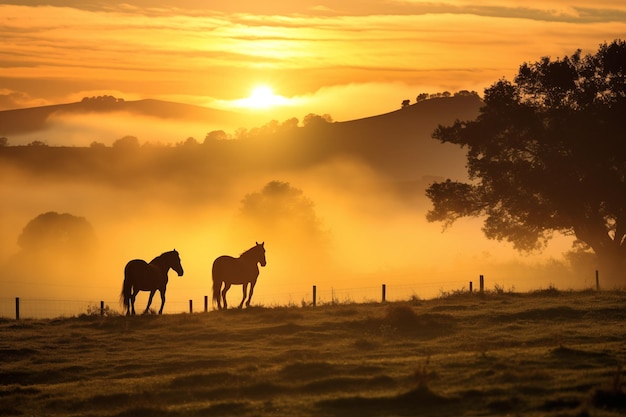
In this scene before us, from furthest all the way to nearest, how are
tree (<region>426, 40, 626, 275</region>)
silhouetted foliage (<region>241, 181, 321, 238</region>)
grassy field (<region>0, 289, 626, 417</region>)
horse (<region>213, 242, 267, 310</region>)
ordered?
silhouetted foliage (<region>241, 181, 321, 238</region>) → tree (<region>426, 40, 626, 275</region>) → horse (<region>213, 242, 267, 310</region>) → grassy field (<region>0, 289, 626, 417</region>)

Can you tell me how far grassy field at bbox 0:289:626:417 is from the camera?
74.7 feet

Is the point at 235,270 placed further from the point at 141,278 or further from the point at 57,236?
→ the point at 57,236

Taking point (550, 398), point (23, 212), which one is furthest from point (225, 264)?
point (23, 212)

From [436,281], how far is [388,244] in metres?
45.3

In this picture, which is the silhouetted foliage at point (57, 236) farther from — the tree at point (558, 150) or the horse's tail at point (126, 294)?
the horse's tail at point (126, 294)

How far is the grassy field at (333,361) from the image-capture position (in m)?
22.8

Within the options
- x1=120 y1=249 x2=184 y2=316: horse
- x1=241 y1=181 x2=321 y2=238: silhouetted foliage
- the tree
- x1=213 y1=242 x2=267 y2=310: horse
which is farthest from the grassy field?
x1=241 y1=181 x2=321 y2=238: silhouetted foliage

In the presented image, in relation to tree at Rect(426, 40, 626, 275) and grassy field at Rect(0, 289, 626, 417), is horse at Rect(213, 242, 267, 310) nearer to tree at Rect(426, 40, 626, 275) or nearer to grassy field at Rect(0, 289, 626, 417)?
grassy field at Rect(0, 289, 626, 417)

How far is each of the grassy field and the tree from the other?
48.2 feet

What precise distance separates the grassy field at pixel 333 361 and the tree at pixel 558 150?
14.7 m

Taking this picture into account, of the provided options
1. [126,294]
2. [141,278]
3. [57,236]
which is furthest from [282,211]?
[126,294]

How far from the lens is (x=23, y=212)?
17338 cm

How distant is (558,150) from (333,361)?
35843 mm

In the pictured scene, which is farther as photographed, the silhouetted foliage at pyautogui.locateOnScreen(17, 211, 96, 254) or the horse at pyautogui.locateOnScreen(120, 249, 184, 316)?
the silhouetted foliage at pyautogui.locateOnScreen(17, 211, 96, 254)
